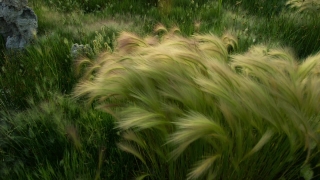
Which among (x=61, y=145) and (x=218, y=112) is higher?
(x=218, y=112)

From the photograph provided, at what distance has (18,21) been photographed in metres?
3.31

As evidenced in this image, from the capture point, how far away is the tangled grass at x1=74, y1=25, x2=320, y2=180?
4.05 feet

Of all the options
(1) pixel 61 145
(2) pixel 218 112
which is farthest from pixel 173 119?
(1) pixel 61 145

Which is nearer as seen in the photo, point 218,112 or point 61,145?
point 218,112

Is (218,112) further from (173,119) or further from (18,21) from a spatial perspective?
(18,21)

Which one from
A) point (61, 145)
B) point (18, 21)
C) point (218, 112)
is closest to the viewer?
point (218, 112)

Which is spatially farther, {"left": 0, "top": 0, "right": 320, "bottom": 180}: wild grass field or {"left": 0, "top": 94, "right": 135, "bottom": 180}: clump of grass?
{"left": 0, "top": 94, "right": 135, "bottom": 180}: clump of grass

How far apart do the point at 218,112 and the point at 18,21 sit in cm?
268

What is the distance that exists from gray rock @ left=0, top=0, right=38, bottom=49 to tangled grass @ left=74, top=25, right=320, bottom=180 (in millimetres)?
2035

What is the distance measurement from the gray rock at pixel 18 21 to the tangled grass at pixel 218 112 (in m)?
2.04

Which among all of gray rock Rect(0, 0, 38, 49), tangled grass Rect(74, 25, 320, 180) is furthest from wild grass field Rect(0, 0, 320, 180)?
gray rock Rect(0, 0, 38, 49)

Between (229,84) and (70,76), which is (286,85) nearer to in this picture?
(229,84)

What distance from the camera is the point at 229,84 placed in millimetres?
1302

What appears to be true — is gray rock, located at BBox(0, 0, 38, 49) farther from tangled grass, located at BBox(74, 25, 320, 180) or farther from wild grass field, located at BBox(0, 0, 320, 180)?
tangled grass, located at BBox(74, 25, 320, 180)
